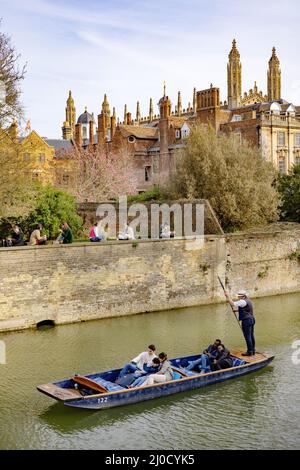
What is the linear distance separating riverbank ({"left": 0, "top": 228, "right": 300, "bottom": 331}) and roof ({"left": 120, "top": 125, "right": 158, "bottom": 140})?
86.9ft

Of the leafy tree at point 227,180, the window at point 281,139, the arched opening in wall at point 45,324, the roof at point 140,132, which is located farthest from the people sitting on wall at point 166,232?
the roof at point 140,132

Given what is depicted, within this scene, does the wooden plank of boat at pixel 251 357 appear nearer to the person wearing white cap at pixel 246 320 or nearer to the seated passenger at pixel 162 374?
the person wearing white cap at pixel 246 320

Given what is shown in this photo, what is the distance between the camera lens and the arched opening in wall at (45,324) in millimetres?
20236

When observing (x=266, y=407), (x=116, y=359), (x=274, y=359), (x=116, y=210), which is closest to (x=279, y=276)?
(x=116, y=210)

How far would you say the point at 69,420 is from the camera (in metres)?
12.5

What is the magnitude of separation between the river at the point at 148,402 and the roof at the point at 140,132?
107 ft

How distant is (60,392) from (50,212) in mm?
12942

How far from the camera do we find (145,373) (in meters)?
14.0

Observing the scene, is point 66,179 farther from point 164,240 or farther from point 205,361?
point 205,361

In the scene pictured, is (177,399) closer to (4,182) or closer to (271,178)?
(4,182)

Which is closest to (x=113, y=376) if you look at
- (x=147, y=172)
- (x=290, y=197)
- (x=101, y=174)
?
(x=290, y=197)

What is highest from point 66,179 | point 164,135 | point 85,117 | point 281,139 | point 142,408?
point 85,117

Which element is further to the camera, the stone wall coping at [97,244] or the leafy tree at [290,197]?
the leafy tree at [290,197]

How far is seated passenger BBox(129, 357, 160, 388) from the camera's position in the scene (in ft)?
44.5
